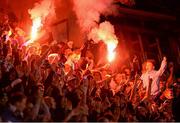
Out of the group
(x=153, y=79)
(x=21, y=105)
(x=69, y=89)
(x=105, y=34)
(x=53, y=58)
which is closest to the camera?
(x=21, y=105)

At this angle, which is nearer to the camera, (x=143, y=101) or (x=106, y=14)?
(x=143, y=101)

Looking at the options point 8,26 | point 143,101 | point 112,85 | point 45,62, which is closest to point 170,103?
point 143,101

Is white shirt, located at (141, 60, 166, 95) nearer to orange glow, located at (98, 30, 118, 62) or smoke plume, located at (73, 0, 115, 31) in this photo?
orange glow, located at (98, 30, 118, 62)

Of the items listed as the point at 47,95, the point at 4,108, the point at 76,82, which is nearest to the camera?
the point at 4,108

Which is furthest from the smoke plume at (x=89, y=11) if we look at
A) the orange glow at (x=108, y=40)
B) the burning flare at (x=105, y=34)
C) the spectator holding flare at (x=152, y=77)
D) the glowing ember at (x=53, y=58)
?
the glowing ember at (x=53, y=58)

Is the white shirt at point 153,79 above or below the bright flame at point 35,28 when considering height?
below

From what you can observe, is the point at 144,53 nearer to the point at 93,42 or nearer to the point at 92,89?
the point at 93,42

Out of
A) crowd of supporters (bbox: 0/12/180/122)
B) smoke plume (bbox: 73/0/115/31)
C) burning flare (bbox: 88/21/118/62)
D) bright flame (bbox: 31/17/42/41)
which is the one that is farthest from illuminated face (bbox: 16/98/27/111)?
smoke plume (bbox: 73/0/115/31)

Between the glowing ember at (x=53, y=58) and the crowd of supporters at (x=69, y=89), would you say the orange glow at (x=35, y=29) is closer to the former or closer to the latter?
the crowd of supporters at (x=69, y=89)

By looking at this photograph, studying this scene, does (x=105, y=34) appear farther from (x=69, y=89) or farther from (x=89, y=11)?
(x=69, y=89)

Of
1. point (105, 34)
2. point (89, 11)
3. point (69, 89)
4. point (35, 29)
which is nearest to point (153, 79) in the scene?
point (105, 34)

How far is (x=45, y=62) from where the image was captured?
8.25 m

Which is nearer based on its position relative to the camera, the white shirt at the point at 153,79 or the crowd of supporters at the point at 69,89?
the crowd of supporters at the point at 69,89

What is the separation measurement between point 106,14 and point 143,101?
4614mm
